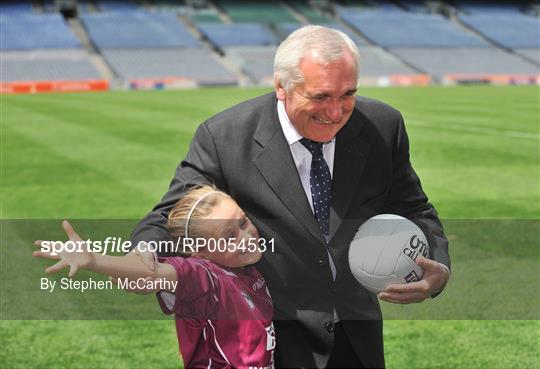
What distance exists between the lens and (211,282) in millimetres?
2773

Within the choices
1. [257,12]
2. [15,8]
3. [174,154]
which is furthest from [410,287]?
[257,12]

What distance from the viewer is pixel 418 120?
25266mm

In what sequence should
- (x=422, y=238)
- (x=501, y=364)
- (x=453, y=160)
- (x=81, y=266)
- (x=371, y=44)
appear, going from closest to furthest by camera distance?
(x=81, y=266) → (x=422, y=238) → (x=501, y=364) → (x=453, y=160) → (x=371, y=44)

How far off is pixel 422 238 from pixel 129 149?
15.4 metres

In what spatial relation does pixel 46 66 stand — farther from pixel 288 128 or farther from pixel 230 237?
pixel 230 237

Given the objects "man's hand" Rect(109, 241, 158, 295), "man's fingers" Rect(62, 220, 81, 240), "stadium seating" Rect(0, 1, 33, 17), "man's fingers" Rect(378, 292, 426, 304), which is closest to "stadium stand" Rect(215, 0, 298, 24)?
"stadium seating" Rect(0, 1, 33, 17)

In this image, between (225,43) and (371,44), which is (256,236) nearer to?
(225,43)

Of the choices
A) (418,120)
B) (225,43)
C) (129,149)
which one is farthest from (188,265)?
(225,43)

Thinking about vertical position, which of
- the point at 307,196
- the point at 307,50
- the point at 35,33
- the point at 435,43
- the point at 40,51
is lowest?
the point at 435,43

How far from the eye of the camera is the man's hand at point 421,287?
297cm

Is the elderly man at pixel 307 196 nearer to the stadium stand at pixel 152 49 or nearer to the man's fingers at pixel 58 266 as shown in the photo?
the man's fingers at pixel 58 266

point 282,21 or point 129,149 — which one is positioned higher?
point 129,149

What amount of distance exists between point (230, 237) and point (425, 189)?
10.7 m

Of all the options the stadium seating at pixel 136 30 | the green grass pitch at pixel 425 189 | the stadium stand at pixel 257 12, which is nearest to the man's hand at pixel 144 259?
the green grass pitch at pixel 425 189
